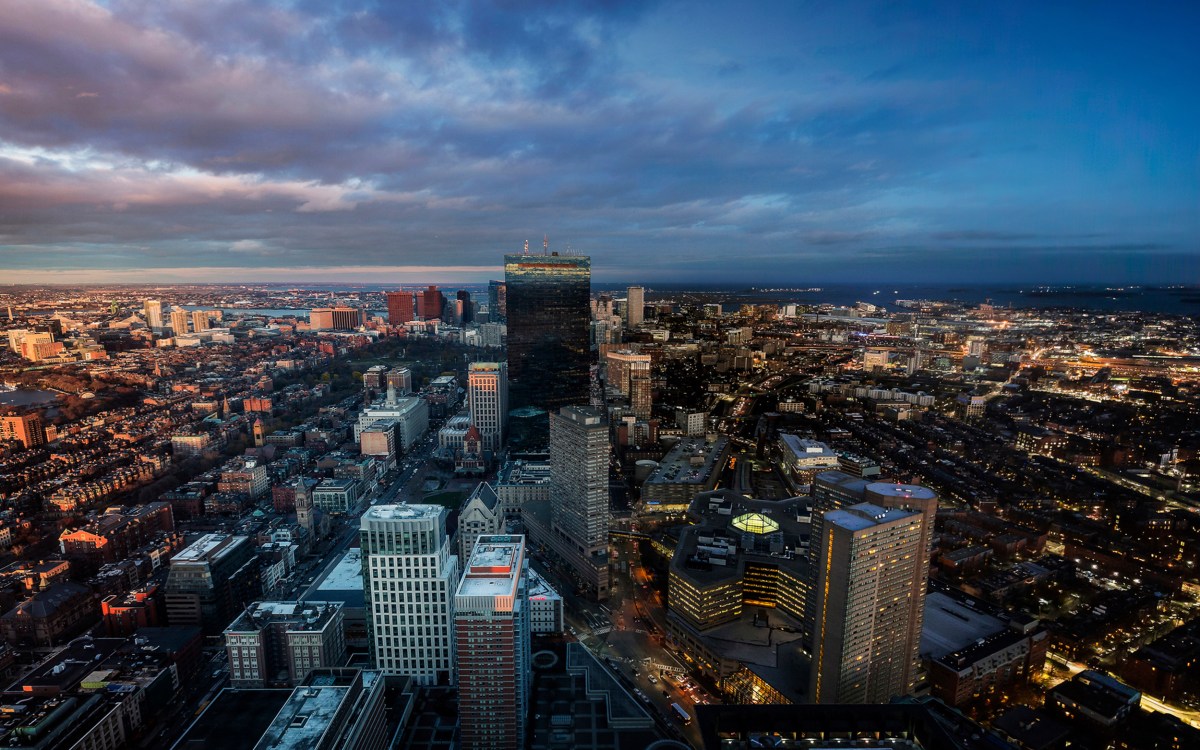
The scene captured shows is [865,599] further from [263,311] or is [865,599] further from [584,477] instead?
[263,311]

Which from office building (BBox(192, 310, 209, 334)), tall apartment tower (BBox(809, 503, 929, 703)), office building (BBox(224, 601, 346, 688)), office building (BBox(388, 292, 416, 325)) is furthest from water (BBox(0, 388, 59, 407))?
office building (BBox(388, 292, 416, 325))

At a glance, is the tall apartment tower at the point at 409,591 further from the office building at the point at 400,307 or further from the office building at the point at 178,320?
the office building at the point at 400,307

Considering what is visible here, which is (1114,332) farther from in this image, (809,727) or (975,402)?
(809,727)

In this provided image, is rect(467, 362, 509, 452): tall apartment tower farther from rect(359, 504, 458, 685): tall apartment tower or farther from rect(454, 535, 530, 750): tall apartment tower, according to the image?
rect(454, 535, 530, 750): tall apartment tower

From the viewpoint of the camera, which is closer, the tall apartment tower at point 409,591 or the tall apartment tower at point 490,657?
the tall apartment tower at point 490,657

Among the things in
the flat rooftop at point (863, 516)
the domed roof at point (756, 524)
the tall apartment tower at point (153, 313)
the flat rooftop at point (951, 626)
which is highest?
the tall apartment tower at point (153, 313)

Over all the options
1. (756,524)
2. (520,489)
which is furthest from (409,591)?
(756,524)

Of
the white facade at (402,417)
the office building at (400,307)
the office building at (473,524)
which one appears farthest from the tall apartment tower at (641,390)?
the office building at (400,307)
